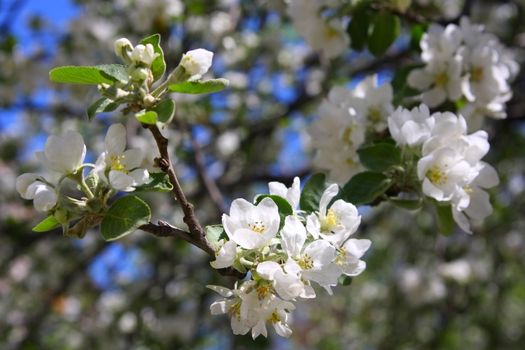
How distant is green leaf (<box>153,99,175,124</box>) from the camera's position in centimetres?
128

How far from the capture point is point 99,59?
4402 mm

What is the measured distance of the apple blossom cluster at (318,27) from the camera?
7.41 feet

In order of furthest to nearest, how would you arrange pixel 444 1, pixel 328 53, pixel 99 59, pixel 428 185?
pixel 99 59 → pixel 444 1 → pixel 328 53 → pixel 428 185

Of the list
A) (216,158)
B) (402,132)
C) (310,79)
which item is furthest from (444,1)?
(402,132)

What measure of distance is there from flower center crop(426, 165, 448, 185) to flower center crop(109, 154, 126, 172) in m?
0.68

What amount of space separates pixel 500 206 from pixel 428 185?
3.11 m

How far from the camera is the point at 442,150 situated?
4.99ft

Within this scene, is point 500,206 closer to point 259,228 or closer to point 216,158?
point 216,158

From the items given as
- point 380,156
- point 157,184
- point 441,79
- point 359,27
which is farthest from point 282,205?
point 359,27

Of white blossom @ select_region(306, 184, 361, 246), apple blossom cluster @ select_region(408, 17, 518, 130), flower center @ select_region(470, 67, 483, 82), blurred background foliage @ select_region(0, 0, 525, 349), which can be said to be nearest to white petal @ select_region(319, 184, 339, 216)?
white blossom @ select_region(306, 184, 361, 246)

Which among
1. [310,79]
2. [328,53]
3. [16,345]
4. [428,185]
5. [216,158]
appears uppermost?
[428,185]

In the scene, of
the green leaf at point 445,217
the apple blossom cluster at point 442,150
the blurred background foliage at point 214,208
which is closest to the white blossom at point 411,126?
the apple blossom cluster at point 442,150

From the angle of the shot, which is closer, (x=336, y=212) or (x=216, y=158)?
(x=336, y=212)

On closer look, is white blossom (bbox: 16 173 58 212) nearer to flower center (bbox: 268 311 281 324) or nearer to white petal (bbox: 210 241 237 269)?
white petal (bbox: 210 241 237 269)
